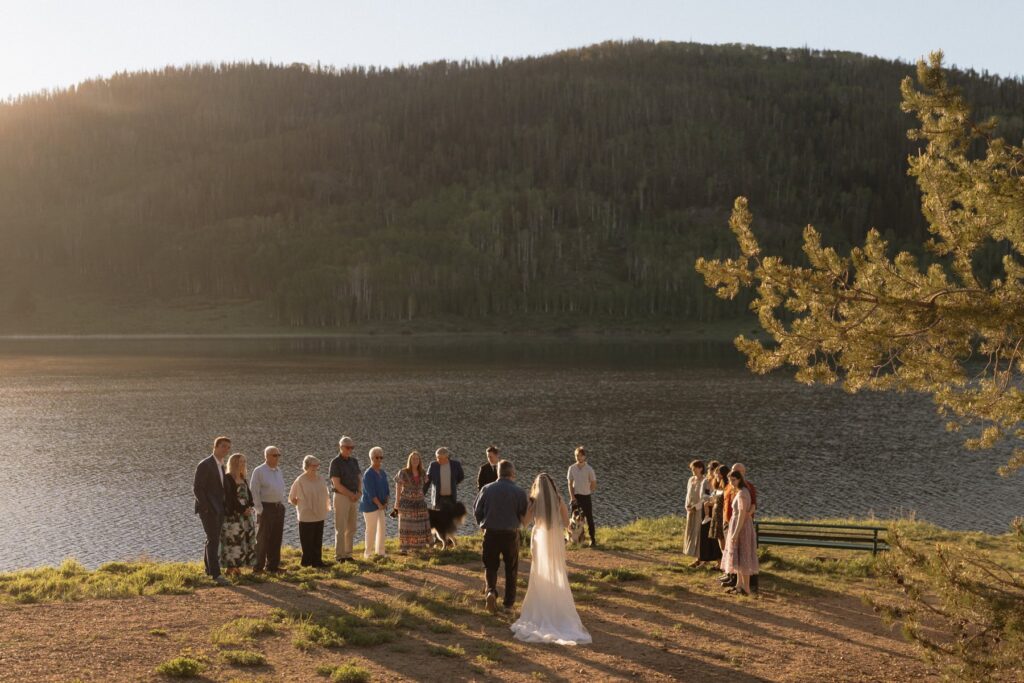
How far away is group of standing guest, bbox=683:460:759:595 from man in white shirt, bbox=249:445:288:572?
313 inches

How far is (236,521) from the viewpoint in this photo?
15953 millimetres

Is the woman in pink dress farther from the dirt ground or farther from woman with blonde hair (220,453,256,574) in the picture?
woman with blonde hair (220,453,256,574)

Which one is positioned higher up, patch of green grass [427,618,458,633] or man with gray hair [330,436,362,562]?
man with gray hair [330,436,362,562]

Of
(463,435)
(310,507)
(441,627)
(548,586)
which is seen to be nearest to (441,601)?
(441,627)

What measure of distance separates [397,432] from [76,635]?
1761 inches

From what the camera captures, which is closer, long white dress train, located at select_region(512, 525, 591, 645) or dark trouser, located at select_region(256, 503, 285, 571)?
long white dress train, located at select_region(512, 525, 591, 645)

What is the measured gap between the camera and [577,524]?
19.5 metres

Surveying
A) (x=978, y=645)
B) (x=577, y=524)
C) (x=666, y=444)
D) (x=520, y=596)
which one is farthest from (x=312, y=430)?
(x=978, y=645)

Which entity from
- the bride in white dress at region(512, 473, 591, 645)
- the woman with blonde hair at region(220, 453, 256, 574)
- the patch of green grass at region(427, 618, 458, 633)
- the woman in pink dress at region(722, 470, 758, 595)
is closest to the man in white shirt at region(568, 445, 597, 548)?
the woman in pink dress at region(722, 470, 758, 595)

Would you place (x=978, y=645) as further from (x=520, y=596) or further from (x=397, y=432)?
(x=397, y=432)

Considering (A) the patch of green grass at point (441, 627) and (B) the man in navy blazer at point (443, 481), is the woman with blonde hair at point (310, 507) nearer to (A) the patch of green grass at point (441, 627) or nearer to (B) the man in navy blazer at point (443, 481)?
(B) the man in navy blazer at point (443, 481)

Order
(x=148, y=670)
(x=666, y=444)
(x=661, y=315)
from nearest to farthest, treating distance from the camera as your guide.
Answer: (x=148, y=670) < (x=666, y=444) < (x=661, y=315)

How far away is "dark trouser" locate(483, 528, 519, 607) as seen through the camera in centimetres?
1344

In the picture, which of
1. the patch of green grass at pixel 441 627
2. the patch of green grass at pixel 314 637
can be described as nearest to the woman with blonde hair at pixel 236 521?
the patch of green grass at pixel 314 637
